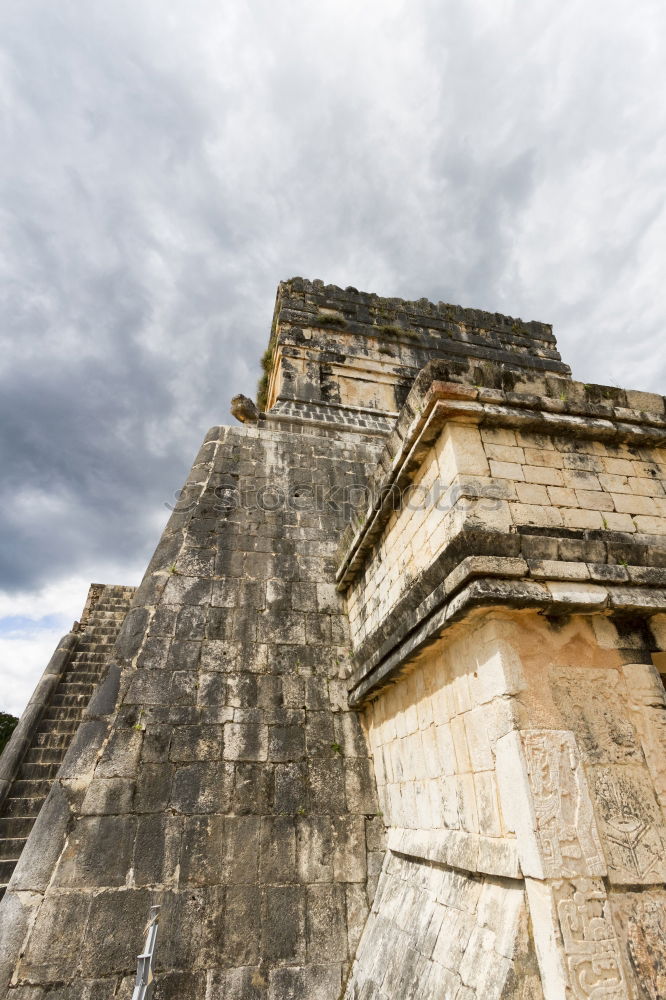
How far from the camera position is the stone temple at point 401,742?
Answer: 2439 mm

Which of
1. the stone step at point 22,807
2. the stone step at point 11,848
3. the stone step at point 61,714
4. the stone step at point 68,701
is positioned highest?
the stone step at point 68,701

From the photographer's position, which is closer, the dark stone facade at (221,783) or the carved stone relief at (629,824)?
the carved stone relief at (629,824)

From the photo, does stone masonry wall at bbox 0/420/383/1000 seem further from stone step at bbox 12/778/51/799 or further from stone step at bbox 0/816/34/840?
stone step at bbox 12/778/51/799

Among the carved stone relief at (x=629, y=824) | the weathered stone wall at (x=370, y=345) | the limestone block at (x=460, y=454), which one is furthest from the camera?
the weathered stone wall at (x=370, y=345)

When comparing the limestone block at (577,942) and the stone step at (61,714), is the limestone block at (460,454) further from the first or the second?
the stone step at (61,714)

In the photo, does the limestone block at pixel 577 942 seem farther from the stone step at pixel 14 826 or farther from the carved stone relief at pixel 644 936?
the stone step at pixel 14 826

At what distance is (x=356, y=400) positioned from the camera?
28.9 feet

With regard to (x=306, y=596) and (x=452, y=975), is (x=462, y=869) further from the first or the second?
(x=306, y=596)

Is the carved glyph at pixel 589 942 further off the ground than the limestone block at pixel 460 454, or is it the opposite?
the limestone block at pixel 460 454

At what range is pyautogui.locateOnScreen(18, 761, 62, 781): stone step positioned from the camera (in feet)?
24.0

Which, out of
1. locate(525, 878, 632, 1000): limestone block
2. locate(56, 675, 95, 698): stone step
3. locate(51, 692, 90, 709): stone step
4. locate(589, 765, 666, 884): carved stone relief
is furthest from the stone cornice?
locate(56, 675, 95, 698): stone step

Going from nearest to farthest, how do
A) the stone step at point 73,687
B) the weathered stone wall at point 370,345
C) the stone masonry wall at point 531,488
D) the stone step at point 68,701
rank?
the stone masonry wall at point 531,488 < the stone step at point 68,701 < the stone step at point 73,687 < the weathered stone wall at point 370,345

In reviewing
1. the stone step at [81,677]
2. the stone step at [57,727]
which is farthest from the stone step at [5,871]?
the stone step at [81,677]

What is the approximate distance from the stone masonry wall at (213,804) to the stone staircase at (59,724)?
2911 mm
